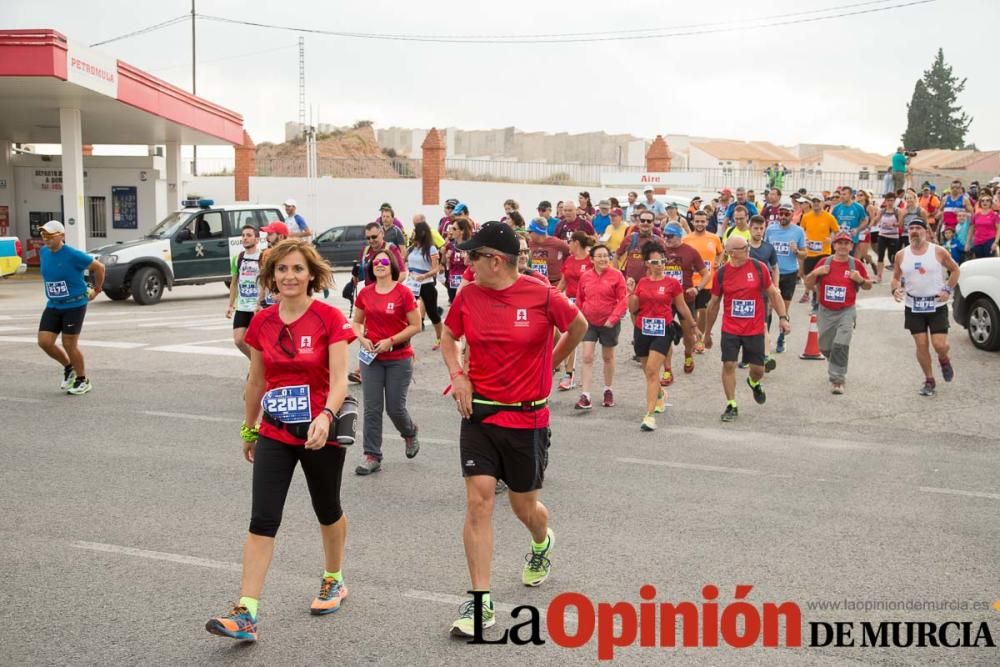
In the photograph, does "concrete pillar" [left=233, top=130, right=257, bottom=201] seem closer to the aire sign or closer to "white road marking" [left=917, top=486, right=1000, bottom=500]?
the aire sign

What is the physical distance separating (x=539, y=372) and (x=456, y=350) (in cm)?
→ 50

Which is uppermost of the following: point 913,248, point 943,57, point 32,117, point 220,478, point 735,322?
point 943,57

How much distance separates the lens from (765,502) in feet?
25.3

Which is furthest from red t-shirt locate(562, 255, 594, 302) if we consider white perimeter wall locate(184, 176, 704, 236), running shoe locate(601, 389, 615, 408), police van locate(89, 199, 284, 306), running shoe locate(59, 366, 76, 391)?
white perimeter wall locate(184, 176, 704, 236)

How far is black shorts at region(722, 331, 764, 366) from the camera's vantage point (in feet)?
35.1

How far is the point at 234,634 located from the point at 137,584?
1209 millimetres

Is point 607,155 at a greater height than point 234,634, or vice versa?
point 607,155

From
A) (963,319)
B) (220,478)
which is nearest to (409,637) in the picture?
(220,478)

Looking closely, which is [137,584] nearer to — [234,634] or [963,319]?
[234,634]

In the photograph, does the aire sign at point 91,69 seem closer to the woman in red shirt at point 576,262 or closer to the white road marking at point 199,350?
the white road marking at point 199,350

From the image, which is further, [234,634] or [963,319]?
[963,319]

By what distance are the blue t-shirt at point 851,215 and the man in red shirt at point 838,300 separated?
6.81m

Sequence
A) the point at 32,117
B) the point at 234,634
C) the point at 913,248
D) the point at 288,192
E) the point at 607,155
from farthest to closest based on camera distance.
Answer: the point at 607,155, the point at 288,192, the point at 32,117, the point at 913,248, the point at 234,634

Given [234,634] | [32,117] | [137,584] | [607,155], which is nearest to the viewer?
[234,634]
